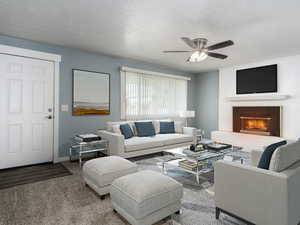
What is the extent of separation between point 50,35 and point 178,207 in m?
3.53

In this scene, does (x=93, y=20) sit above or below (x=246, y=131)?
above

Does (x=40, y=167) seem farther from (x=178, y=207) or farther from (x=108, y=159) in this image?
(x=178, y=207)

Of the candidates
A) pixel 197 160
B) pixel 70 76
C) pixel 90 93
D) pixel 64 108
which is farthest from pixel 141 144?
pixel 70 76

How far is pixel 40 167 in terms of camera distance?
3.49m

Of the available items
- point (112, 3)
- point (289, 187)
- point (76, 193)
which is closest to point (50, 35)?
point (112, 3)

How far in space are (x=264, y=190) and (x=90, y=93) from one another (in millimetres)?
3810

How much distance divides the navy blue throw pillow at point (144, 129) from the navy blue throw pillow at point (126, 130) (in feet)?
0.91

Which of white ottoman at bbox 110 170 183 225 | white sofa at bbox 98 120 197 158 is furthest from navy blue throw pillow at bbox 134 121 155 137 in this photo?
white ottoman at bbox 110 170 183 225

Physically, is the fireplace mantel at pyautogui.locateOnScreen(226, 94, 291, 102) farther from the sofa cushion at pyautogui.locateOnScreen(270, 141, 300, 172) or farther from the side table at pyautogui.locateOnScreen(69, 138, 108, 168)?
the side table at pyautogui.locateOnScreen(69, 138, 108, 168)

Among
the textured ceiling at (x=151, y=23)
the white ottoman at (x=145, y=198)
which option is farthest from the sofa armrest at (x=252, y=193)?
the textured ceiling at (x=151, y=23)

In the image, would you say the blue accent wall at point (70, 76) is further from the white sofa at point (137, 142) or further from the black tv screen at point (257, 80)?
the black tv screen at point (257, 80)

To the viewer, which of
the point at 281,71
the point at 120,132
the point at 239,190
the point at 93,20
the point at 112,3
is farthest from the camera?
the point at 281,71

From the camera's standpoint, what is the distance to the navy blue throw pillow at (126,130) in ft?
13.3

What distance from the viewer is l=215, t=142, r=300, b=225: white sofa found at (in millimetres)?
1408
